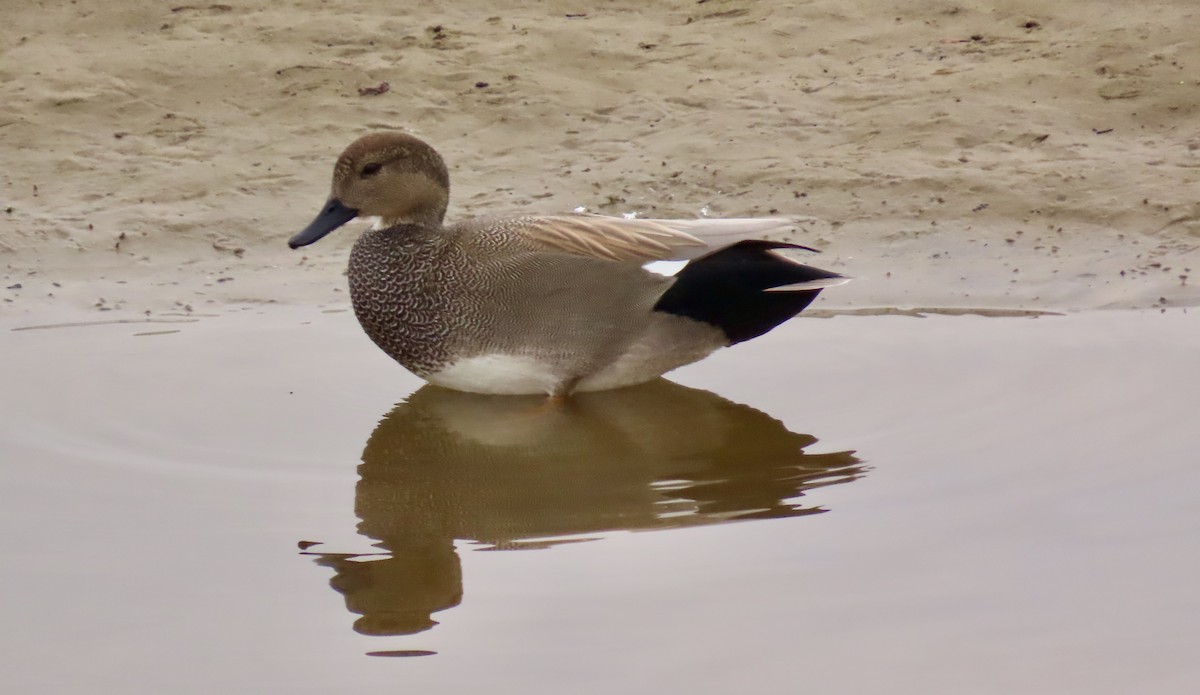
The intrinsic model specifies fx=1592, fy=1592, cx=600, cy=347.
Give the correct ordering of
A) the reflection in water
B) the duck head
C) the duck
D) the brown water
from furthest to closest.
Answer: the duck head → the duck → the reflection in water → the brown water

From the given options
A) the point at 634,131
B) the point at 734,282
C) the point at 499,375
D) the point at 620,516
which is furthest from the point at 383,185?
the point at 634,131

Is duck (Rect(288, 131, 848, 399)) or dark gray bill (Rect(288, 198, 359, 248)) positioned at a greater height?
dark gray bill (Rect(288, 198, 359, 248))

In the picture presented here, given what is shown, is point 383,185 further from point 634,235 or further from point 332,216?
point 634,235

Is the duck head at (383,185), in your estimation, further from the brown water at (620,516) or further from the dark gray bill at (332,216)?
the brown water at (620,516)

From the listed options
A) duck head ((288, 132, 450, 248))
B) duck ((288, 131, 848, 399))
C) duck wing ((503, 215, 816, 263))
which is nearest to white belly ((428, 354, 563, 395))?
duck ((288, 131, 848, 399))

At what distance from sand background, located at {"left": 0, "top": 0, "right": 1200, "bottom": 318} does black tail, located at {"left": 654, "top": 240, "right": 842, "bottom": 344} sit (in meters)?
0.93

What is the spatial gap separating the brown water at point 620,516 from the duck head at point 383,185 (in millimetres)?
488

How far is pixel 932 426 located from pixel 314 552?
1764 mm

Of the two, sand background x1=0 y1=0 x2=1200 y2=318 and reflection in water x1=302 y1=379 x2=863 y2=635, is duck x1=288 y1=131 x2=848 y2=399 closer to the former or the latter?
reflection in water x1=302 y1=379 x2=863 y2=635

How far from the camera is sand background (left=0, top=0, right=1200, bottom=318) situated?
19.8 feet

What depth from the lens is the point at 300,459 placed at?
4.31 metres

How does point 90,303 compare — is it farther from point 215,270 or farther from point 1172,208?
point 1172,208

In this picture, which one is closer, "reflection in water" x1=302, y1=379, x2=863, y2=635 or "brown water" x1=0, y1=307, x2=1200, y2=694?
"brown water" x1=0, y1=307, x2=1200, y2=694

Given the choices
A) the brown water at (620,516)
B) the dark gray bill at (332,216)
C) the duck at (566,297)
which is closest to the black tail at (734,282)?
the duck at (566,297)
